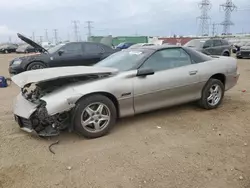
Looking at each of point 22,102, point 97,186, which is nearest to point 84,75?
point 22,102

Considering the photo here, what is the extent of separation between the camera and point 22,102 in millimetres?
4410

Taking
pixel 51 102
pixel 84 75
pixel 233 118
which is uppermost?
pixel 84 75

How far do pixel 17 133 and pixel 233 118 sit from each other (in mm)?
3815

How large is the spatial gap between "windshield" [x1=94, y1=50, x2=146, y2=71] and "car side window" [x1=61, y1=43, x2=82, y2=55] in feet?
19.8

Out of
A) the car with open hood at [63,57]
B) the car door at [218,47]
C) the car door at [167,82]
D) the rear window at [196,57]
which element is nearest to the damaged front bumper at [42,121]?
the car door at [167,82]

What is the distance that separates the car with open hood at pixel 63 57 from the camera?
418 inches

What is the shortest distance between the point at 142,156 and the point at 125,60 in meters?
2.09

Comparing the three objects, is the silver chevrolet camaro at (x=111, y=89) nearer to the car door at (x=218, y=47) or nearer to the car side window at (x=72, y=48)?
the car side window at (x=72, y=48)

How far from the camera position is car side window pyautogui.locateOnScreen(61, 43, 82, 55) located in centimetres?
1116

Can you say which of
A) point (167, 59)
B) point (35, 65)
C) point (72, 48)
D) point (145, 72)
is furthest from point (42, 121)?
point (72, 48)

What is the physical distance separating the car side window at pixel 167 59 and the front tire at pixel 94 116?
42.0 inches

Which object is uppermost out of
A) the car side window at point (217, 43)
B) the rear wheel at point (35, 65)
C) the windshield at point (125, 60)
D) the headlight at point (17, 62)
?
the windshield at point (125, 60)

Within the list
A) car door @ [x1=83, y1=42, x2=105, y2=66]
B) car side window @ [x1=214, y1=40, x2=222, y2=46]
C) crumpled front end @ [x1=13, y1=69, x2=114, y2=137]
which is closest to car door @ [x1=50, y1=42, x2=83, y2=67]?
car door @ [x1=83, y1=42, x2=105, y2=66]

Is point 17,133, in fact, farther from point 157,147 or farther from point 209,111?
point 209,111
